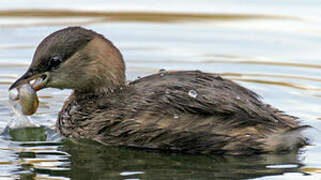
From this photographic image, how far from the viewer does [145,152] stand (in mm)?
8969

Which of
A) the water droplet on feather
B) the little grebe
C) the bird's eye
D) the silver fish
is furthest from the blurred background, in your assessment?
the bird's eye

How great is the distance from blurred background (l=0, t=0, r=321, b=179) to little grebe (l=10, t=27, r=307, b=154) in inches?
5.4

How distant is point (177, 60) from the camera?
1262 cm

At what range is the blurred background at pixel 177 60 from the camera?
8.54 meters

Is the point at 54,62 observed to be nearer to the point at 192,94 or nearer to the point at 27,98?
the point at 27,98

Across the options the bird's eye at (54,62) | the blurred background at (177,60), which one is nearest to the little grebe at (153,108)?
the bird's eye at (54,62)

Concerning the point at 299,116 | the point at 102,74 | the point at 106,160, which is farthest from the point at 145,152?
the point at 299,116

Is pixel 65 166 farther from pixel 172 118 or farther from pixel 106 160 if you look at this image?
pixel 172 118

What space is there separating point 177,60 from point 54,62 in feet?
11.6

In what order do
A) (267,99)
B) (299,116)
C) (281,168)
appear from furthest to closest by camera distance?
(267,99) < (299,116) < (281,168)

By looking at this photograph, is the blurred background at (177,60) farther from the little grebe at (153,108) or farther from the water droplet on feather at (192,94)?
the water droplet on feather at (192,94)

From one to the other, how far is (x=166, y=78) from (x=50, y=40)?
1173 mm

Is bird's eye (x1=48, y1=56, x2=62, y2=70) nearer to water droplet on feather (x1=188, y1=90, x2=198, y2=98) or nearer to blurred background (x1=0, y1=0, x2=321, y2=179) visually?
blurred background (x1=0, y1=0, x2=321, y2=179)

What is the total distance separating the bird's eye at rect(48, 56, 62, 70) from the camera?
9.27 metres
